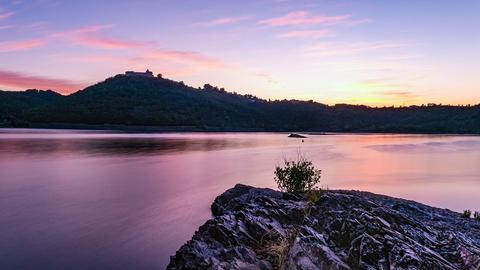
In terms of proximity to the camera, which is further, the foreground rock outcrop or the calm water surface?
the calm water surface

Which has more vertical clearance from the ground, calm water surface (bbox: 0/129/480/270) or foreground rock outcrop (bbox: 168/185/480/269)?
foreground rock outcrop (bbox: 168/185/480/269)

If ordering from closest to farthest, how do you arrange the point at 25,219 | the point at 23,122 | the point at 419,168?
1. the point at 25,219
2. the point at 419,168
3. the point at 23,122

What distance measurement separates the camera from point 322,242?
28.0ft

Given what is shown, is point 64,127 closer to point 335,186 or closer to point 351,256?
point 335,186

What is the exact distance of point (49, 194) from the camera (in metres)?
30.1

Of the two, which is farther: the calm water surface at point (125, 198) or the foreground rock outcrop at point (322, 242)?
the calm water surface at point (125, 198)

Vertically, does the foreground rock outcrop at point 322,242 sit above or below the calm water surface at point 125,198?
above

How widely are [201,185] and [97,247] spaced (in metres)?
21.5

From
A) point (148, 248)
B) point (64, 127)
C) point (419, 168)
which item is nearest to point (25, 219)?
point (148, 248)

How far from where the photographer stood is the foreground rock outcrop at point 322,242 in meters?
8.07

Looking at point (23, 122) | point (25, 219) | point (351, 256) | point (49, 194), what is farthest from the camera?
point (23, 122)

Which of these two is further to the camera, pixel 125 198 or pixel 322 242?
pixel 125 198

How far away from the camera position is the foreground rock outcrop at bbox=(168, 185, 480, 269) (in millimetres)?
8070

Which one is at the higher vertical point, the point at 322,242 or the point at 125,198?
the point at 322,242
